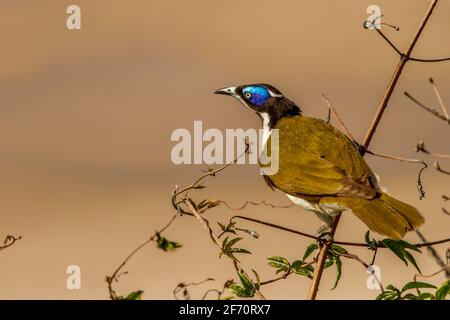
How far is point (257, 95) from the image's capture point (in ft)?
20.7

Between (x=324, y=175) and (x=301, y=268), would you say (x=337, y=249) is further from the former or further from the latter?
(x=324, y=175)

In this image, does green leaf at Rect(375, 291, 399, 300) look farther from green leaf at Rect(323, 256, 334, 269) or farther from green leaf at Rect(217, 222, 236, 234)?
green leaf at Rect(217, 222, 236, 234)

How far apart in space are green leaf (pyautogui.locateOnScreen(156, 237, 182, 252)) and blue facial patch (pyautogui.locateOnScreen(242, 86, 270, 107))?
8.73ft

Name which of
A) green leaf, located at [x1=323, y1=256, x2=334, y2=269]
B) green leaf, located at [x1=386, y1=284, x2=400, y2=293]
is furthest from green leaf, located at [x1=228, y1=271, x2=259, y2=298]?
green leaf, located at [x1=386, y1=284, x2=400, y2=293]

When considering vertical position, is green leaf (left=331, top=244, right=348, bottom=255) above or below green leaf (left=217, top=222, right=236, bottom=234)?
below

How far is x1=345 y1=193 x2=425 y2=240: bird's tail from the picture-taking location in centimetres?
425

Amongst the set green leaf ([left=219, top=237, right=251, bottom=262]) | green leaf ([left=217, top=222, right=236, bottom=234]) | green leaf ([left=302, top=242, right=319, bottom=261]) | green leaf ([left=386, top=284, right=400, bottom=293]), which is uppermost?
green leaf ([left=217, top=222, right=236, bottom=234])

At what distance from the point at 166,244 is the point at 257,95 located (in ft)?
8.95

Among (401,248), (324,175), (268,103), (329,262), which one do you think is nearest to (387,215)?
(324,175)

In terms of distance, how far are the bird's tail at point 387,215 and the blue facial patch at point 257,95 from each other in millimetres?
1337

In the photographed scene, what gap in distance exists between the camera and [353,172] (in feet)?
17.7

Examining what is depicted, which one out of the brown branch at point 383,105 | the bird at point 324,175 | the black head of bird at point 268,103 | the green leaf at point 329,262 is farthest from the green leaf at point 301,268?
the black head of bird at point 268,103

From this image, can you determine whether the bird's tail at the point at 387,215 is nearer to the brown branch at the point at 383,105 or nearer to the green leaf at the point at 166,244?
the brown branch at the point at 383,105

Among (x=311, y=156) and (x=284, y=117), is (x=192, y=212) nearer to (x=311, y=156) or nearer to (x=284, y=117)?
(x=311, y=156)
